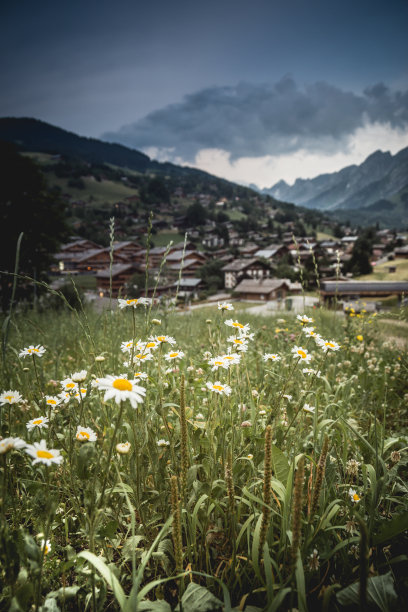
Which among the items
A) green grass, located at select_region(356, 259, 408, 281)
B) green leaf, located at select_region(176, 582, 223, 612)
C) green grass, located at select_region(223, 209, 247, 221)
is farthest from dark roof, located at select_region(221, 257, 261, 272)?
green leaf, located at select_region(176, 582, 223, 612)

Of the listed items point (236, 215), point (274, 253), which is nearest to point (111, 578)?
point (274, 253)

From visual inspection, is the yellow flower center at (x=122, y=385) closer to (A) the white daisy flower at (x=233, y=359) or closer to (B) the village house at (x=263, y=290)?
(A) the white daisy flower at (x=233, y=359)

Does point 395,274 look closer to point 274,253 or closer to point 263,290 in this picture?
point 263,290

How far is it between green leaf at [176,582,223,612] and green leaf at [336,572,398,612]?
0.39m

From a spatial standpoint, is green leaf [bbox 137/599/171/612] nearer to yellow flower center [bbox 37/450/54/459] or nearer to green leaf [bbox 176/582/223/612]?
green leaf [bbox 176/582/223/612]

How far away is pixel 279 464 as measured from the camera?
147 cm

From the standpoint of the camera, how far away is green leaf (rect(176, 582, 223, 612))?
94 cm

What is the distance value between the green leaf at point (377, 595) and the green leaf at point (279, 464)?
0.54m

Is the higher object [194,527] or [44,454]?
[44,454]

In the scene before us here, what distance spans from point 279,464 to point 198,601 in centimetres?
67

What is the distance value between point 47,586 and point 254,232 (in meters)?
108

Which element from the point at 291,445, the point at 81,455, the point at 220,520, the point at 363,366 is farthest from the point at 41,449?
the point at 363,366

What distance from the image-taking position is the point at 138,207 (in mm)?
103250

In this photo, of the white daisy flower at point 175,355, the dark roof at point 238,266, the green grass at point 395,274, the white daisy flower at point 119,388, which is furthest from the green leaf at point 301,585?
the dark roof at point 238,266
